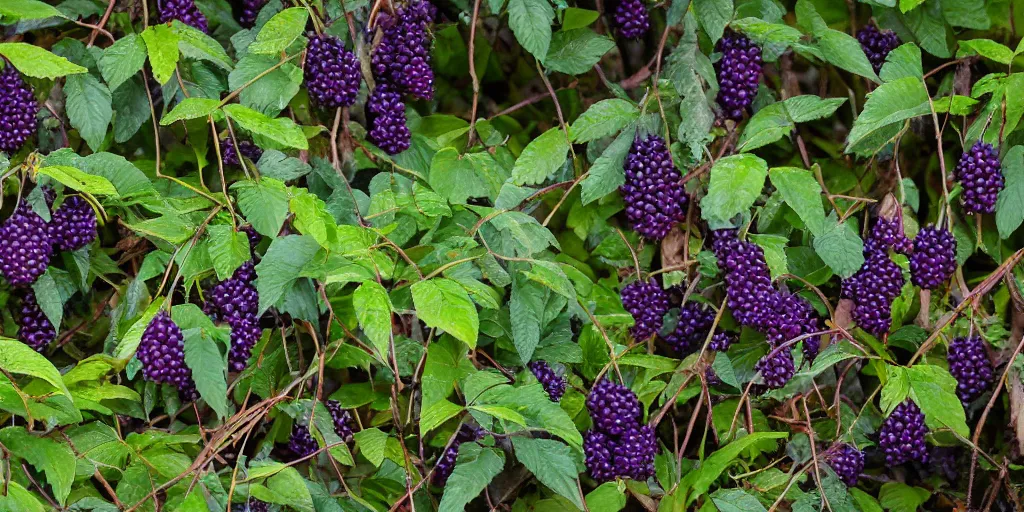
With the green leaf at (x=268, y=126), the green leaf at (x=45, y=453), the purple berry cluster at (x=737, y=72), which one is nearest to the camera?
the green leaf at (x=45, y=453)

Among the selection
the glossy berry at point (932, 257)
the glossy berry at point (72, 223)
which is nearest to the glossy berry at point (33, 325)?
the glossy berry at point (72, 223)

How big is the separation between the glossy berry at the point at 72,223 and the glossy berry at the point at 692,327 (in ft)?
3.29

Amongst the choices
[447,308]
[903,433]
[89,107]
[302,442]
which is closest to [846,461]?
[903,433]

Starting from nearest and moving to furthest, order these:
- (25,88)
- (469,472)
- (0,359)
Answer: (0,359)
(469,472)
(25,88)

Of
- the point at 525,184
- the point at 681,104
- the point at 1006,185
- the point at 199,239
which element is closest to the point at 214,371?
the point at 199,239

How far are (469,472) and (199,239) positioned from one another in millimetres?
558

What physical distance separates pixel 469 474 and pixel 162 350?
1.57 feet

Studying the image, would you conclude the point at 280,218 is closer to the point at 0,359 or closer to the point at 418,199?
the point at 418,199

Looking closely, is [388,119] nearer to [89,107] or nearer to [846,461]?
[89,107]

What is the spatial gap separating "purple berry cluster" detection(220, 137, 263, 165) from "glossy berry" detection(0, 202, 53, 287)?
12.1 inches

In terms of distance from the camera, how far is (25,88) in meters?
1.59

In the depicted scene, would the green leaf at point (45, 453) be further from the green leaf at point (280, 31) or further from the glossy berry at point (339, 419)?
the green leaf at point (280, 31)

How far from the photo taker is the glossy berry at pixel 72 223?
5.08 ft

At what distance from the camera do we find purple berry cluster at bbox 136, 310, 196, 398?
142 cm
